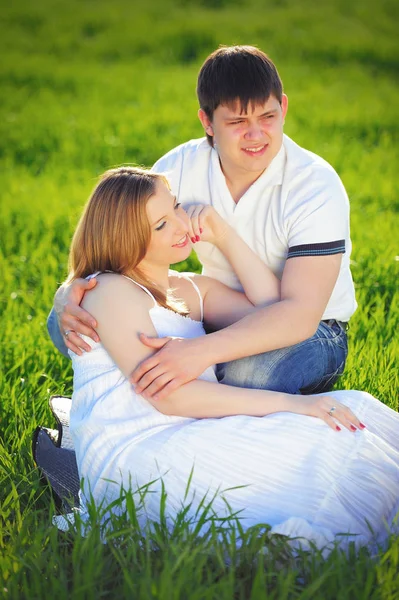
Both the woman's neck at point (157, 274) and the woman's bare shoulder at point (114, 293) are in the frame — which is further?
the woman's neck at point (157, 274)

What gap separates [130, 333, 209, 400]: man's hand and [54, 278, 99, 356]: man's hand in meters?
0.26

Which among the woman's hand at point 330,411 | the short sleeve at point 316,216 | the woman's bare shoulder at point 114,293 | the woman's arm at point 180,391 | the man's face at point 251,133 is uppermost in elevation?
the man's face at point 251,133

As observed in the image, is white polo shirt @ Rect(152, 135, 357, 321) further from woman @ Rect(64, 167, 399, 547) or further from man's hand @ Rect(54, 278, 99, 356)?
man's hand @ Rect(54, 278, 99, 356)

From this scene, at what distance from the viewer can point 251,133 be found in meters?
3.65

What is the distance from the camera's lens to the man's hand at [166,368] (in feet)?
10.2

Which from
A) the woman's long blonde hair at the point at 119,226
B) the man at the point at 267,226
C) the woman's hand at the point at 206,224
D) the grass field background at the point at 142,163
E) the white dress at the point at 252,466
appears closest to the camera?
the grass field background at the point at 142,163

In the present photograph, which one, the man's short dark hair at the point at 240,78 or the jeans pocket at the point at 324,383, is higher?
the man's short dark hair at the point at 240,78

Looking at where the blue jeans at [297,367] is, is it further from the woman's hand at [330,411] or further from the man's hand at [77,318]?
the man's hand at [77,318]

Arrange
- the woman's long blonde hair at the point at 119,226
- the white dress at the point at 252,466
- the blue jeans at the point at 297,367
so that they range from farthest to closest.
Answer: the blue jeans at the point at 297,367 → the woman's long blonde hair at the point at 119,226 → the white dress at the point at 252,466

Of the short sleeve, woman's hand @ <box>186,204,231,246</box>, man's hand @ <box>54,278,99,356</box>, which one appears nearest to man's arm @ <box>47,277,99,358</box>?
man's hand @ <box>54,278,99,356</box>

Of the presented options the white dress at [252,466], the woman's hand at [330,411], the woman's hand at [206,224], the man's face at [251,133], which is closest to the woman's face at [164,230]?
the woman's hand at [206,224]

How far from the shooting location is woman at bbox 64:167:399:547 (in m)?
2.98

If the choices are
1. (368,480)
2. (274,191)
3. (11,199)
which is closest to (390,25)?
(11,199)

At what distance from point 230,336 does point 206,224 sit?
0.66 m
